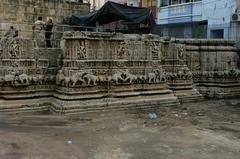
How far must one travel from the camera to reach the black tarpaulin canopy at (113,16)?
18.0 meters

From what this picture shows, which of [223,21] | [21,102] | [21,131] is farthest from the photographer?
[223,21]

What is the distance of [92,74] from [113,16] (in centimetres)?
634

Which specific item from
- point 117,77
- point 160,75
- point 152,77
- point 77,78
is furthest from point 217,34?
point 77,78

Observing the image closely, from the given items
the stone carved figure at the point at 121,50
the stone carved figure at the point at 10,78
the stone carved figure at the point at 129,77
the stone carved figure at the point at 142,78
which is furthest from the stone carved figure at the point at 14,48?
the stone carved figure at the point at 142,78

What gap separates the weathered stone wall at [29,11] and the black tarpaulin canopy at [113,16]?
91 cm

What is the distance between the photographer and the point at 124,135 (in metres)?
9.77

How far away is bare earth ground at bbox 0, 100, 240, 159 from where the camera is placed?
8234 mm

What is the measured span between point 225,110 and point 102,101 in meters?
4.18

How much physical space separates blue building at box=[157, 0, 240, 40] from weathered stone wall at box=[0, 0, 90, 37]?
878 cm

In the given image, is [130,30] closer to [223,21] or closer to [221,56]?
[221,56]

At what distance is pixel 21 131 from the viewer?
9875mm

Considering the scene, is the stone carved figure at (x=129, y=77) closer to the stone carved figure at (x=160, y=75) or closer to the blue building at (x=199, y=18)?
the stone carved figure at (x=160, y=75)

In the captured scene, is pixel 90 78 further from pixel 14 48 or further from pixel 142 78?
pixel 14 48

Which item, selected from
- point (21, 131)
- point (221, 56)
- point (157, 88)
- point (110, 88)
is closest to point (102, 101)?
point (110, 88)
